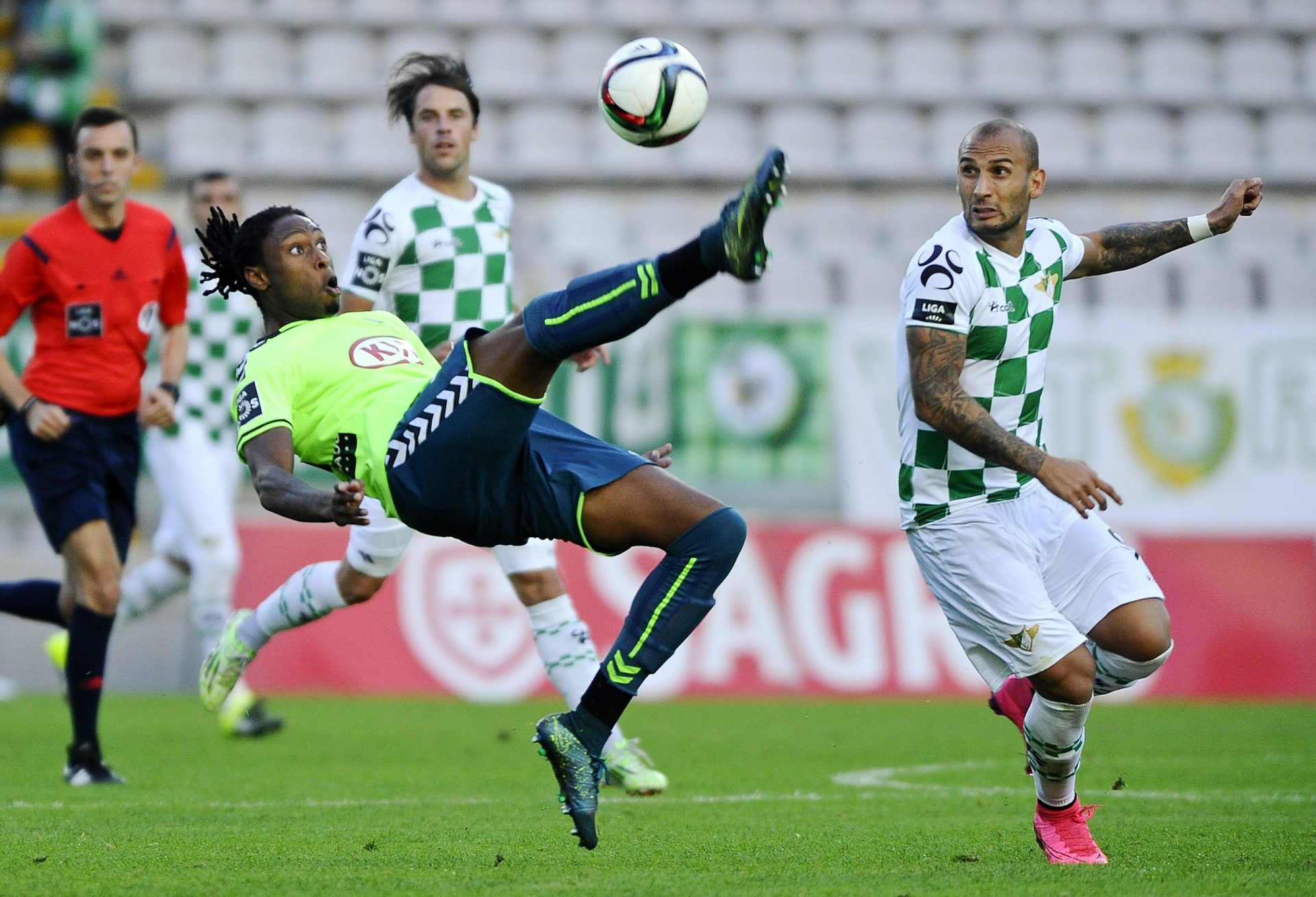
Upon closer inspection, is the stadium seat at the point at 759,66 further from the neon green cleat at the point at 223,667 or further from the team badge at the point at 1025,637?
the team badge at the point at 1025,637

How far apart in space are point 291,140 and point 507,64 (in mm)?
2181

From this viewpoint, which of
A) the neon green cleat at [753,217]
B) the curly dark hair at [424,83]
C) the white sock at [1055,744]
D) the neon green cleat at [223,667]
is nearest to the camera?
the neon green cleat at [753,217]

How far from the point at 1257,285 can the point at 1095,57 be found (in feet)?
11.8

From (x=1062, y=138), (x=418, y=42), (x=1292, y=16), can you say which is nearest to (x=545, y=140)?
(x=418, y=42)

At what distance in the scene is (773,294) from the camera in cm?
1388

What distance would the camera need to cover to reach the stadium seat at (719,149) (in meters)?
15.5

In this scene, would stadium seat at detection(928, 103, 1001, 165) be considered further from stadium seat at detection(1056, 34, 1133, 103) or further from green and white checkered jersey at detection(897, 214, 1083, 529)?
green and white checkered jersey at detection(897, 214, 1083, 529)

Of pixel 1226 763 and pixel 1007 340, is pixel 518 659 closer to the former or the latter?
pixel 1226 763

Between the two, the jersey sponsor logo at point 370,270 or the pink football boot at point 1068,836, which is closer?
the pink football boot at point 1068,836

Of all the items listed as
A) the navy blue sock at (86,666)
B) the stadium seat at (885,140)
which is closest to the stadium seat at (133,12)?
the stadium seat at (885,140)

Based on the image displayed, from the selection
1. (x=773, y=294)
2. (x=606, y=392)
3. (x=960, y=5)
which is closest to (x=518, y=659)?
(x=606, y=392)

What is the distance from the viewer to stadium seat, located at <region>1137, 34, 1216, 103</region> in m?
16.8

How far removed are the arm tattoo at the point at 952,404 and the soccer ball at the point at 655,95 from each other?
933 mm

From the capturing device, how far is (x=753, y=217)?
13.0ft
